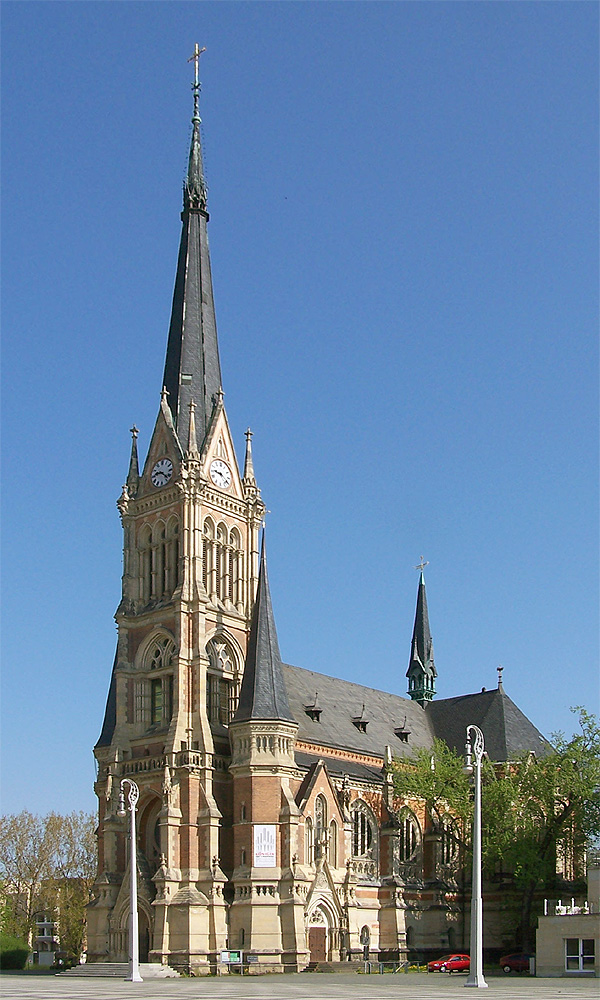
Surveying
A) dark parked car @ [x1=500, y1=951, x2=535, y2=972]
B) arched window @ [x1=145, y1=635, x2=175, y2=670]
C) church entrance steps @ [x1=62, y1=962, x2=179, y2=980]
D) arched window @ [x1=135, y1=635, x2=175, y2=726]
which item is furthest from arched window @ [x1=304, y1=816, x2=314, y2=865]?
arched window @ [x1=145, y1=635, x2=175, y2=670]

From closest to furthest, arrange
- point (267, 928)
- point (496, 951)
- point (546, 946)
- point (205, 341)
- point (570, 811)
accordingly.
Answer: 1. point (546, 946)
2. point (267, 928)
3. point (570, 811)
4. point (496, 951)
5. point (205, 341)

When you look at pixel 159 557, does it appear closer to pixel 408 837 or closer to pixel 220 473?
pixel 220 473

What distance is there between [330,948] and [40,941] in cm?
6209

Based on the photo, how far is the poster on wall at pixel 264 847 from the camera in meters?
64.7

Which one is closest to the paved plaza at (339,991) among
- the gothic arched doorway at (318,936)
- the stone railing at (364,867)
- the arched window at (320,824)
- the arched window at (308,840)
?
→ the gothic arched doorway at (318,936)

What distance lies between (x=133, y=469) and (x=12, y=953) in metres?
31.3

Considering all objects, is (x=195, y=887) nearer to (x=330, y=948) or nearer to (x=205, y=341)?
(x=330, y=948)

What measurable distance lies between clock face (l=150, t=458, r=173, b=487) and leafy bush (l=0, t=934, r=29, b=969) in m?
30.1

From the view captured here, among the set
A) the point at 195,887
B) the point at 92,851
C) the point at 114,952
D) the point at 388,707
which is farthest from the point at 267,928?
the point at 92,851

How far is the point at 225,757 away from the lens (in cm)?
6944

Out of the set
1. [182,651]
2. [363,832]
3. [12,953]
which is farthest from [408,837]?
[12,953]

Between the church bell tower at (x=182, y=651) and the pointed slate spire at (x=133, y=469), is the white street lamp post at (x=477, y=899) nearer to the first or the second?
the church bell tower at (x=182, y=651)

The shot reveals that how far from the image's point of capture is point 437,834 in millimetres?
77500

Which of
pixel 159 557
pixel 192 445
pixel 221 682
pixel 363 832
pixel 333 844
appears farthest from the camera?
pixel 159 557
